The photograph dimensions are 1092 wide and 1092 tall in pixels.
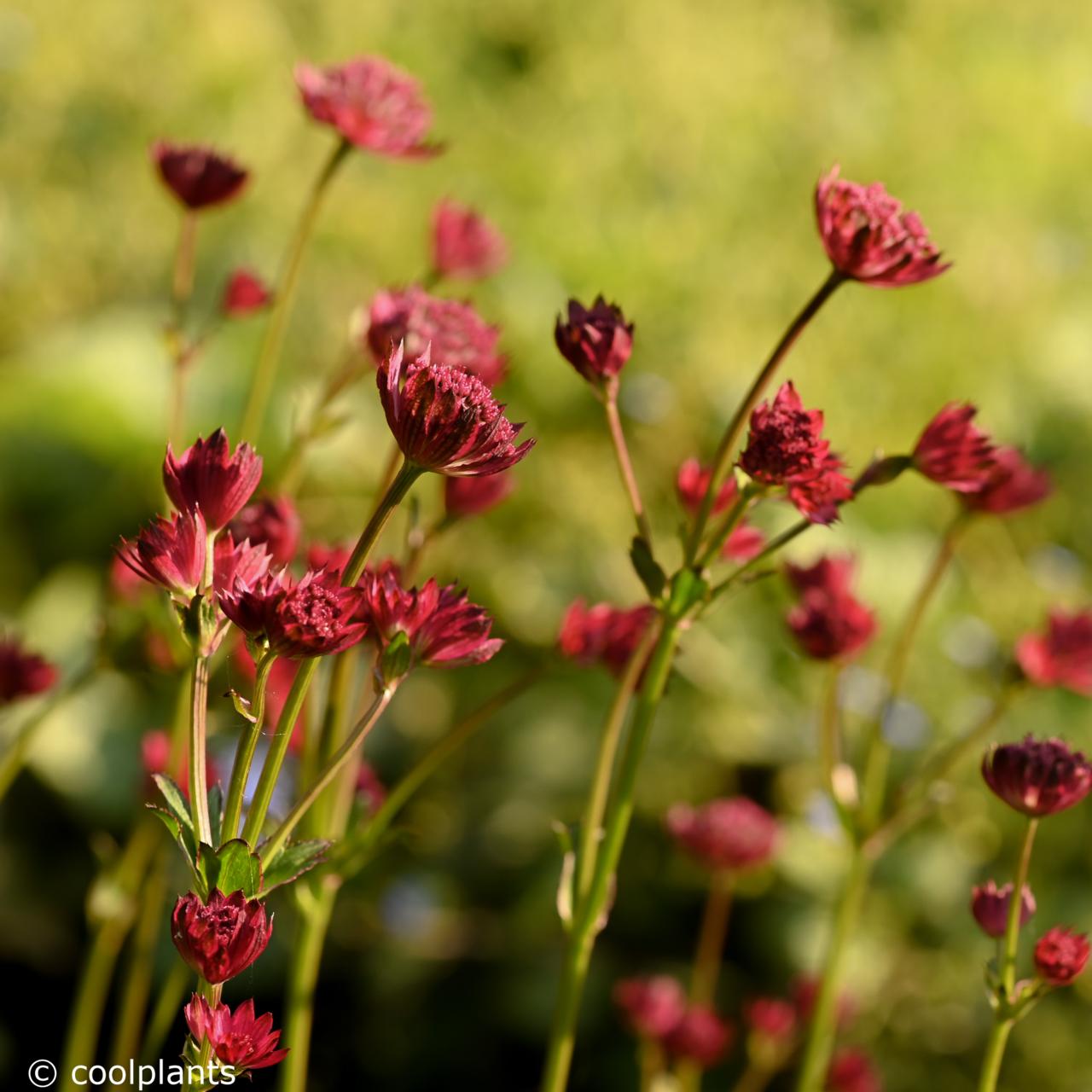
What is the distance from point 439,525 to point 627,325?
0.16 metres

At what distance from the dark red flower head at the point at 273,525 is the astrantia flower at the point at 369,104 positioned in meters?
0.24

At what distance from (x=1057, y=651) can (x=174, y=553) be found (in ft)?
1.73

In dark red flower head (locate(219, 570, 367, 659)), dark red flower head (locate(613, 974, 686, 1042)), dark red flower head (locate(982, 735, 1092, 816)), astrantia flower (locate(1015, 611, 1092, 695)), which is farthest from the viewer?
dark red flower head (locate(613, 974, 686, 1042))

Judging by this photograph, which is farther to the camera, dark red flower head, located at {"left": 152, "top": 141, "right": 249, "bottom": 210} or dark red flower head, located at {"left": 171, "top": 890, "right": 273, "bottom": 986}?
dark red flower head, located at {"left": 152, "top": 141, "right": 249, "bottom": 210}

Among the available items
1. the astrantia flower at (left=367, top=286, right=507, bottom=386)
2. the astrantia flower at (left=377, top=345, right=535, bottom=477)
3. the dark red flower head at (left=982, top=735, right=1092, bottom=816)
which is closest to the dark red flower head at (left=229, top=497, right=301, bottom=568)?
the astrantia flower at (left=367, top=286, right=507, bottom=386)

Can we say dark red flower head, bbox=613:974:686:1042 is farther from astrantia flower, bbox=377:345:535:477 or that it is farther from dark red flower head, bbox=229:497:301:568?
astrantia flower, bbox=377:345:535:477

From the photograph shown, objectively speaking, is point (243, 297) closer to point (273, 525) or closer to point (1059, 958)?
point (273, 525)

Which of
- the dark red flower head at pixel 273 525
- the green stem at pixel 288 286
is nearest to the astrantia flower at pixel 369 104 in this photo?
the green stem at pixel 288 286

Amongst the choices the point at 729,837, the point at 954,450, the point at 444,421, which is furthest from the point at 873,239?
the point at 729,837

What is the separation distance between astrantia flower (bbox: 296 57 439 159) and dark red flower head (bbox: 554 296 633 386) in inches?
9.6

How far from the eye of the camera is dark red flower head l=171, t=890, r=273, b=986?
1.46ft

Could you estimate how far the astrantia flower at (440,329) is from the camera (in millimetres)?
639

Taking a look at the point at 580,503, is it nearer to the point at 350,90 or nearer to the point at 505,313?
Answer: the point at 505,313

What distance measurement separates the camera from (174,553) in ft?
1.56
